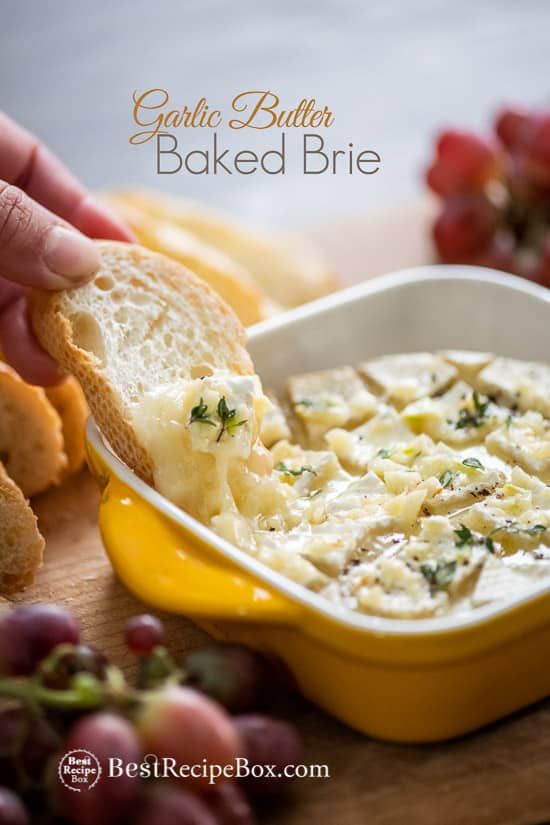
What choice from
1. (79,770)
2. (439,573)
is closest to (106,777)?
(79,770)

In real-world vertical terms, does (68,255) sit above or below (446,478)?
above

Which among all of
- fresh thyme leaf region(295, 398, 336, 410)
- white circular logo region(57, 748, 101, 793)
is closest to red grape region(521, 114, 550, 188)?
fresh thyme leaf region(295, 398, 336, 410)

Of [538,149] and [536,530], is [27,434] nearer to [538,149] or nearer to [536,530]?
[536,530]

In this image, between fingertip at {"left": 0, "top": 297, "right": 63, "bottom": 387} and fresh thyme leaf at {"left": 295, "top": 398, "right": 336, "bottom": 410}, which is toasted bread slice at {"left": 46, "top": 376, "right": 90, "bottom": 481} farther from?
fresh thyme leaf at {"left": 295, "top": 398, "right": 336, "bottom": 410}

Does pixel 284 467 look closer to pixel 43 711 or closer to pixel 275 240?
pixel 43 711

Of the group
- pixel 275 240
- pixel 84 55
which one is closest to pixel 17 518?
pixel 275 240

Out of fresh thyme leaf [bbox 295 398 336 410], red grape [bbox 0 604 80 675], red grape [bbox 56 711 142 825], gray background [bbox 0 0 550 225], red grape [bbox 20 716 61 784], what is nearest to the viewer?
red grape [bbox 56 711 142 825]

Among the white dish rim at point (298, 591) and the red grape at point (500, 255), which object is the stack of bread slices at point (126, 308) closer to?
the white dish rim at point (298, 591)
